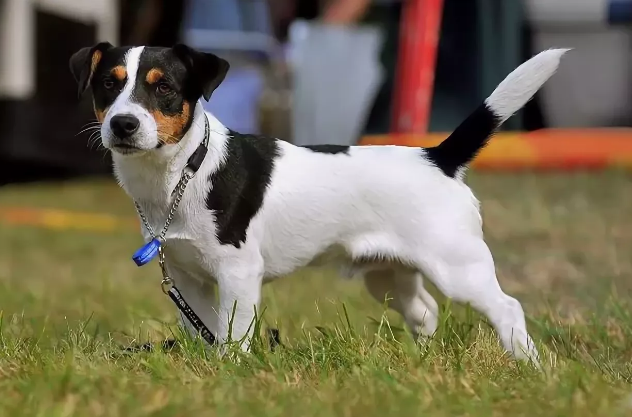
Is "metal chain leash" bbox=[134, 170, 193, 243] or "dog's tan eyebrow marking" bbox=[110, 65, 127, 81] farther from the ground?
"dog's tan eyebrow marking" bbox=[110, 65, 127, 81]

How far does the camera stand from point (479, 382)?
2611mm

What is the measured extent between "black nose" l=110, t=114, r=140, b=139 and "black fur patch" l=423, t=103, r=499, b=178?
1040mm

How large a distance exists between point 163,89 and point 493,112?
45.5 inches

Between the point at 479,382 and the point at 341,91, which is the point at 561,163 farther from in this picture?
the point at 479,382

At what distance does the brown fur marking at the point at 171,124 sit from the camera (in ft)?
10.0

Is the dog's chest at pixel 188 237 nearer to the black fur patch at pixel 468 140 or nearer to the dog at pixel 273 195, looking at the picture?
the dog at pixel 273 195

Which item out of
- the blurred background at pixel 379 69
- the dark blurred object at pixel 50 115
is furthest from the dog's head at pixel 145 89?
the dark blurred object at pixel 50 115

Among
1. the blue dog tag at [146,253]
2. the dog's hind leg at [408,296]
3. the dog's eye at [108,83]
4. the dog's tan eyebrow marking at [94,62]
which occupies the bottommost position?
the dog's hind leg at [408,296]

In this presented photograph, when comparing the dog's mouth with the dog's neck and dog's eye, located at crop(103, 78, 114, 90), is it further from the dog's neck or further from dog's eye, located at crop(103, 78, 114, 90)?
dog's eye, located at crop(103, 78, 114, 90)

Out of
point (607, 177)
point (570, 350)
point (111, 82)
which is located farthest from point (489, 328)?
point (607, 177)

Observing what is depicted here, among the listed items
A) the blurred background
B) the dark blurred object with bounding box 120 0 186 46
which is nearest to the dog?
the blurred background

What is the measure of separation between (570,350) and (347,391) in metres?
1.11

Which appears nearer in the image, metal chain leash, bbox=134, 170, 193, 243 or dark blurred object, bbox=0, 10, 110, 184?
metal chain leash, bbox=134, 170, 193, 243

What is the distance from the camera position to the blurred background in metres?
9.12
